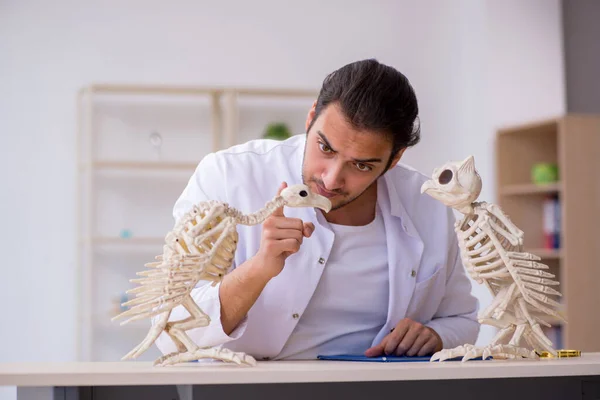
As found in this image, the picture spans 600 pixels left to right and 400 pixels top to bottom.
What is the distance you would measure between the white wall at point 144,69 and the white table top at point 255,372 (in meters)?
3.37

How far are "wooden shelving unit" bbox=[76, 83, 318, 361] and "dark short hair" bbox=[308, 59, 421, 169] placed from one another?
2.81m

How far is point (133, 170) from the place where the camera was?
4.76 metres

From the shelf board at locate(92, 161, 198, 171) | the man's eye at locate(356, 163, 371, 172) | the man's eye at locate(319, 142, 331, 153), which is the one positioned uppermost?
the shelf board at locate(92, 161, 198, 171)

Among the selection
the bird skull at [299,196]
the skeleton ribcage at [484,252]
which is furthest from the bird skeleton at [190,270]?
the skeleton ribcage at [484,252]

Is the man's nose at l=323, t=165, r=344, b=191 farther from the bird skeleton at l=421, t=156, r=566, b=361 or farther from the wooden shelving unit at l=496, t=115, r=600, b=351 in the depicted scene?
the wooden shelving unit at l=496, t=115, r=600, b=351

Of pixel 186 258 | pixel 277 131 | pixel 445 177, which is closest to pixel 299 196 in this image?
pixel 186 258

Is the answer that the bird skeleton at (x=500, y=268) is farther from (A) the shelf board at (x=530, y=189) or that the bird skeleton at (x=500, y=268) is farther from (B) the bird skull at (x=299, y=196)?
(A) the shelf board at (x=530, y=189)

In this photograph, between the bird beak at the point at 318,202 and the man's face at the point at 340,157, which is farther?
the man's face at the point at 340,157

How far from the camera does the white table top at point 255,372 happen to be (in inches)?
49.6

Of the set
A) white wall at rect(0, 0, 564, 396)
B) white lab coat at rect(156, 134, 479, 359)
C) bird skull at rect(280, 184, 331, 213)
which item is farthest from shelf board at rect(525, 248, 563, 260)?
bird skull at rect(280, 184, 331, 213)

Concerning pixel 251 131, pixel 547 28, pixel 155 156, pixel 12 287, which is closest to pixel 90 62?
pixel 155 156

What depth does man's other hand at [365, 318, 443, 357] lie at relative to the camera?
1.75 metres

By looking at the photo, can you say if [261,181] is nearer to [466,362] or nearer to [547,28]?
[466,362]

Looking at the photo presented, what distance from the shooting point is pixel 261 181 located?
1.97 m
